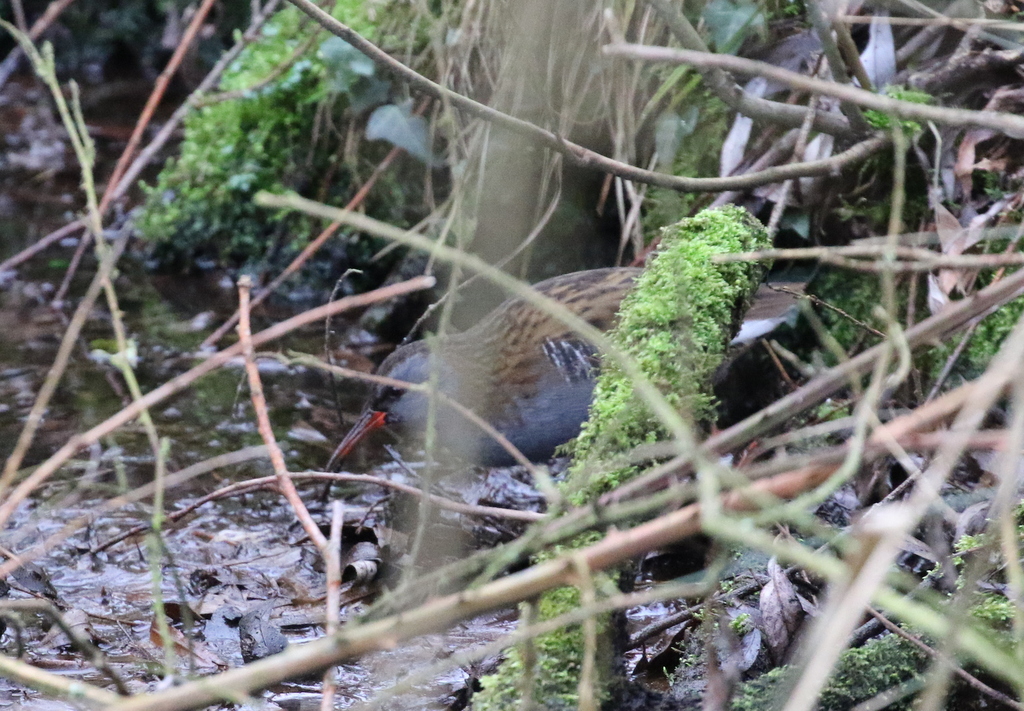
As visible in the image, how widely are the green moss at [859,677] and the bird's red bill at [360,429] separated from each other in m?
2.13

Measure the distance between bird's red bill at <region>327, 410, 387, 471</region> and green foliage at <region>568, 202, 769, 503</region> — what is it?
1.42 meters

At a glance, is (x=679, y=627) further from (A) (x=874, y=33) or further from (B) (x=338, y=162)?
(B) (x=338, y=162)

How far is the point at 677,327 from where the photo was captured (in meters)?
2.59

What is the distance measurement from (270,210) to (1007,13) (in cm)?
348

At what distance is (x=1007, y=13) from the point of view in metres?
3.72

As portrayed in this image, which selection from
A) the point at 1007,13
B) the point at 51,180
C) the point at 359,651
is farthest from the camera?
the point at 51,180

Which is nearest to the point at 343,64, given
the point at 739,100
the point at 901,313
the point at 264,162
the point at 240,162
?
the point at 264,162

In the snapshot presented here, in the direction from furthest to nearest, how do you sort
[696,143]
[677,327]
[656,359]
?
[696,143], [677,327], [656,359]

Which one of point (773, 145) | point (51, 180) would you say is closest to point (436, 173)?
point (773, 145)

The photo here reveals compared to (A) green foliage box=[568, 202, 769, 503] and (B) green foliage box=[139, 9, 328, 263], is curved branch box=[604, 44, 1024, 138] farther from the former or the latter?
(B) green foliage box=[139, 9, 328, 263]

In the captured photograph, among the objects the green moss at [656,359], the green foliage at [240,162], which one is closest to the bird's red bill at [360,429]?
the green moss at [656,359]

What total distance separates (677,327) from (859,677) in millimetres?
851

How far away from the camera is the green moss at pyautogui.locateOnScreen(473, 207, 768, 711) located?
2.06 meters

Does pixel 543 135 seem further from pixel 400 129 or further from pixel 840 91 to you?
pixel 400 129
